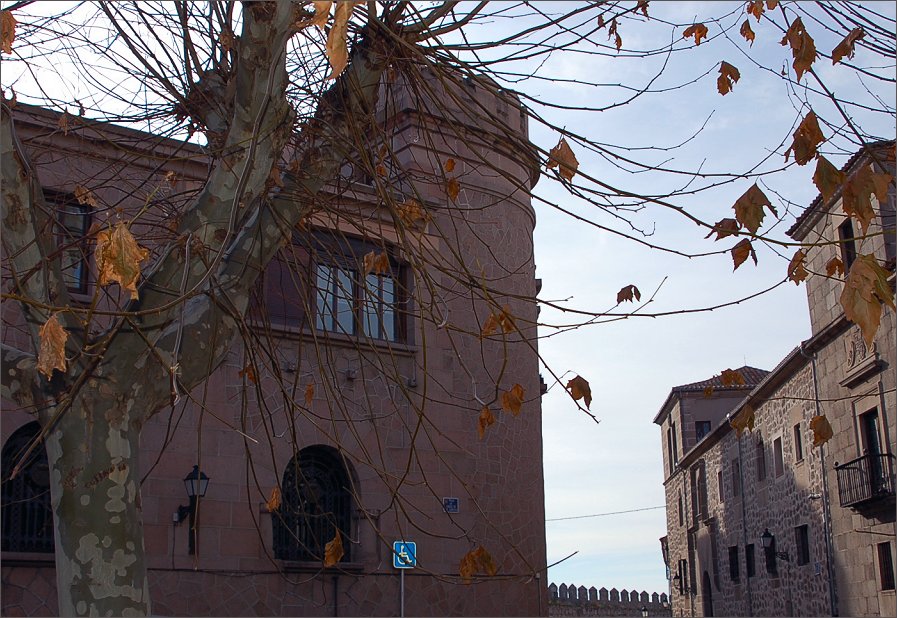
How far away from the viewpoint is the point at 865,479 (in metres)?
19.9

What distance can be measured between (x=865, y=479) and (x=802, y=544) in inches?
232

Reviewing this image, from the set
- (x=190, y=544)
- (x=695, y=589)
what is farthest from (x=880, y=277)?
(x=695, y=589)

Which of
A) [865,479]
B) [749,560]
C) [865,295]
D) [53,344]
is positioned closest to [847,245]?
[865,479]

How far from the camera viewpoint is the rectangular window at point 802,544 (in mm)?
24984

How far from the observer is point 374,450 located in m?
14.2

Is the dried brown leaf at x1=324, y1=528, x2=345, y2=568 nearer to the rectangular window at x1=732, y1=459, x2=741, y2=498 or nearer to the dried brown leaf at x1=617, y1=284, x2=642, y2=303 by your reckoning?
the dried brown leaf at x1=617, y1=284, x2=642, y2=303

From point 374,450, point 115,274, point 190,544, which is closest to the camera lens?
point 115,274

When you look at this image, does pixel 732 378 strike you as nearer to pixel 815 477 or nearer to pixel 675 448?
pixel 815 477

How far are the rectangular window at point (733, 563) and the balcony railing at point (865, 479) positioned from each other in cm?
1282

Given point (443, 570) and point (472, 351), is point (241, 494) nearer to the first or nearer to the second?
point (443, 570)

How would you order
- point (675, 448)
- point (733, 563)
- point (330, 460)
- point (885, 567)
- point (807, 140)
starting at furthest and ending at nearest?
1. point (675, 448)
2. point (733, 563)
3. point (885, 567)
4. point (330, 460)
5. point (807, 140)

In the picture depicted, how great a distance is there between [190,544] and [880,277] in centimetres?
1062

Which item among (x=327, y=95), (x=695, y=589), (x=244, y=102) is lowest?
(x=695, y=589)

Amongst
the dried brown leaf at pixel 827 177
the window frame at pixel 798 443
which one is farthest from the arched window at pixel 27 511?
the window frame at pixel 798 443
